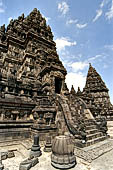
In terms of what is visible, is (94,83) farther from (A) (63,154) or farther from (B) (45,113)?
(A) (63,154)

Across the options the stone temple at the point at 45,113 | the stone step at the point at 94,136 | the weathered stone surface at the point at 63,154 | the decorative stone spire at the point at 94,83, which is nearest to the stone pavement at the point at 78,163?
the weathered stone surface at the point at 63,154

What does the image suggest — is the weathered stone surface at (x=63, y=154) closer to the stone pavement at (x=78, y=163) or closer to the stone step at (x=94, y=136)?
the stone pavement at (x=78, y=163)

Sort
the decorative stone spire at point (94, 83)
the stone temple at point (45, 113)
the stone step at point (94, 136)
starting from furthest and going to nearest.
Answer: the decorative stone spire at point (94, 83) < the stone temple at point (45, 113) < the stone step at point (94, 136)

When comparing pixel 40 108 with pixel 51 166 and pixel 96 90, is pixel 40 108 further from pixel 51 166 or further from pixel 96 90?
pixel 96 90

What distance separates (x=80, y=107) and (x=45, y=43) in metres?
17.7

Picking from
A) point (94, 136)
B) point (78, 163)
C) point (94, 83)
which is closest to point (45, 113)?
point (94, 136)

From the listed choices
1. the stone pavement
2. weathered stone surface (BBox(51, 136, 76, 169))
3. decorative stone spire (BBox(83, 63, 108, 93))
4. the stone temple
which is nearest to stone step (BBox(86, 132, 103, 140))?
the stone temple

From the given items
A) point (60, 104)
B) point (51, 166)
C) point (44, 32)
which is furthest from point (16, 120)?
point (44, 32)

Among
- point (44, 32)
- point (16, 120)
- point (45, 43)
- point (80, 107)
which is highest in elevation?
point (44, 32)

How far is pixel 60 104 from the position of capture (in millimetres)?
10250

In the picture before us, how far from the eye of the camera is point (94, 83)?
1265 inches

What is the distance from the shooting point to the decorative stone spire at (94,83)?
30478 millimetres

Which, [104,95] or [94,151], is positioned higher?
[104,95]

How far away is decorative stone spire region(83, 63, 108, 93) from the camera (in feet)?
100.0
